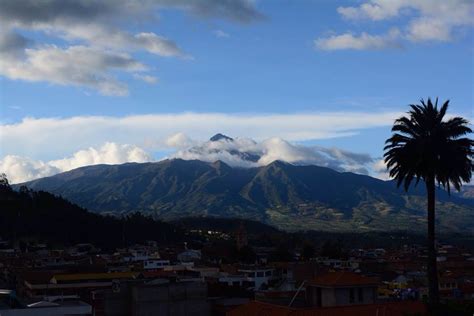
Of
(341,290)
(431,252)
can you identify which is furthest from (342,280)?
(431,252)

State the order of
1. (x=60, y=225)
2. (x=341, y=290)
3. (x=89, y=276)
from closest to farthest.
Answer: (x=341, y=290) → (x=89, y=276) → (x=60, y=225)

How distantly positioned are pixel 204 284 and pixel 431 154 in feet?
51.0

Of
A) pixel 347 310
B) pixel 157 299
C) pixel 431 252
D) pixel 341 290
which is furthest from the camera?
pixel 157 299

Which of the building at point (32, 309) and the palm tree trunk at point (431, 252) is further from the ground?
the palm tree trunk at point (431, 252)

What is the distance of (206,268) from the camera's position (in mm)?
91375

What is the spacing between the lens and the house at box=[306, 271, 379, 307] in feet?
117

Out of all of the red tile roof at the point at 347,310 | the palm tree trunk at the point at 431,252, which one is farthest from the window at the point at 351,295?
the palm tree trunk at the point at 431,252

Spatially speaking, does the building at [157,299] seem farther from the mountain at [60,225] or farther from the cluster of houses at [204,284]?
the mountain at [60,225]

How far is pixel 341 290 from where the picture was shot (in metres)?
35.8

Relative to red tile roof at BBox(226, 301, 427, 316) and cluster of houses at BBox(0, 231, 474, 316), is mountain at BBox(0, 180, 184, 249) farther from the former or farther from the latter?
red tile roof at BBox(226, 301, 427, 316)

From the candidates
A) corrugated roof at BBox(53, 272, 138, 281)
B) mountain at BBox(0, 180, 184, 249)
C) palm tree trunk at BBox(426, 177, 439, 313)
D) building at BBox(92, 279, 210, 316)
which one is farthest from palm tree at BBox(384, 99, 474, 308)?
mountain at BBox(0, 180, 184, 249)

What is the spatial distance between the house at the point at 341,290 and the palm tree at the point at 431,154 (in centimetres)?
772

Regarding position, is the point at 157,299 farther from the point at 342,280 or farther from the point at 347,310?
the point at 347,310

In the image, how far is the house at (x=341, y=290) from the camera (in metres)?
35.8
